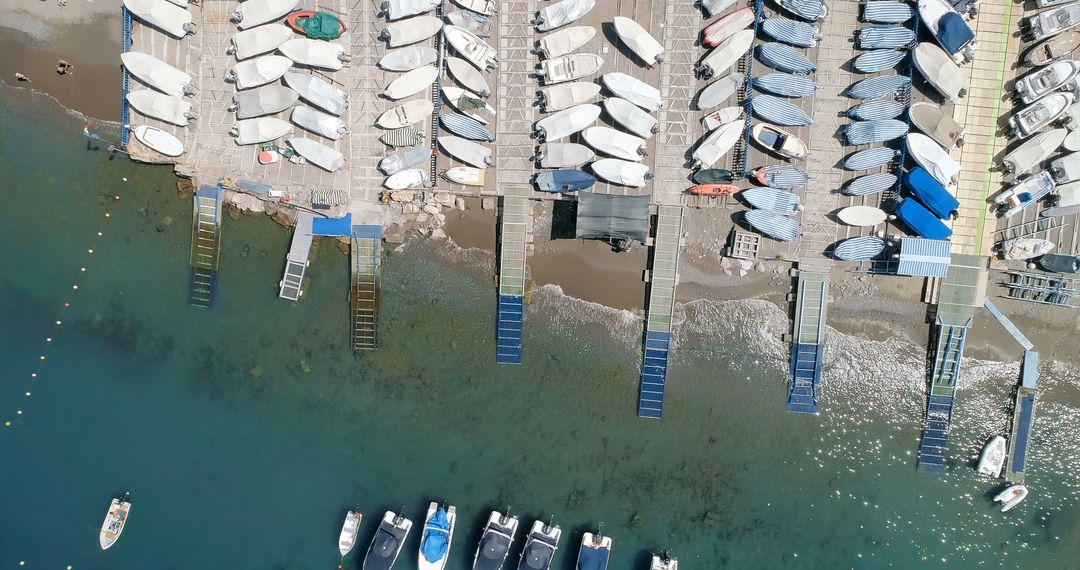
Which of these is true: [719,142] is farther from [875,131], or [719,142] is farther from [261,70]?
[261,70]

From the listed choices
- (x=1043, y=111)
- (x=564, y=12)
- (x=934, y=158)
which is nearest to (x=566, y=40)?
(x=564, y=12)

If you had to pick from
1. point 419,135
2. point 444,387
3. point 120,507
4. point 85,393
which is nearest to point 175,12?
point 419,135

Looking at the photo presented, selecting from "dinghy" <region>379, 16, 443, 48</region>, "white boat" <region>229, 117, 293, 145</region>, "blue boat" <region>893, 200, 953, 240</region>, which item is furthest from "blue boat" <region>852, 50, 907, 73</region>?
"white boat" <region>229, 117, 293, 145</region>

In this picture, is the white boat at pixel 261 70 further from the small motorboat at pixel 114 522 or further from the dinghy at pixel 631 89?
the small motorboat at pixel 114 522

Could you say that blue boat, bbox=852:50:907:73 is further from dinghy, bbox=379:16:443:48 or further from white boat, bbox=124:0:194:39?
white boat, bbox=124:0:194:39

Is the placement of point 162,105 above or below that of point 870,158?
above
